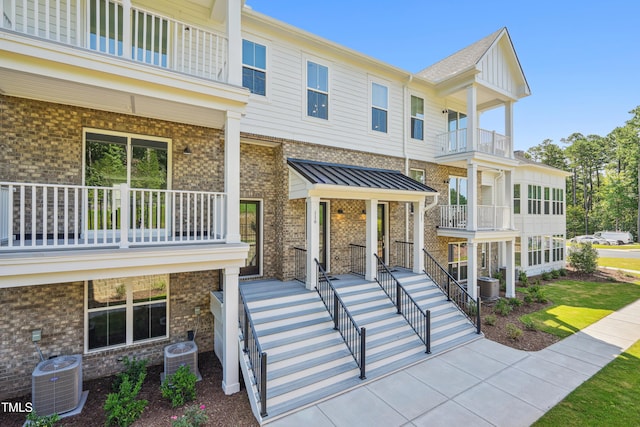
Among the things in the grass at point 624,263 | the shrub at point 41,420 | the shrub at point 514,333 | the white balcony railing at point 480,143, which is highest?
the white balcony railing at point 480,143

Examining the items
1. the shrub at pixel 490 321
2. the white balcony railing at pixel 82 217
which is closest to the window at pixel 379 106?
the white balcony railing at pixel 82 217

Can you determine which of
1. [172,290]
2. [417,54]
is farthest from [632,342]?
[417,54]

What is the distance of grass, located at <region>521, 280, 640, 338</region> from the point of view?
9766 mm

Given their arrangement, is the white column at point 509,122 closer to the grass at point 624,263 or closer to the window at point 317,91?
the window at point 317,91

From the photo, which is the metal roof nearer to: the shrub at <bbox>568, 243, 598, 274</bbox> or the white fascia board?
the white fascia board

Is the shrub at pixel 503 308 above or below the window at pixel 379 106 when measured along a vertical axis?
below

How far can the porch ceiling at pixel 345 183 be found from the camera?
26.3ft

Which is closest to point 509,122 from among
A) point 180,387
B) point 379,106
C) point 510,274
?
point 379,106

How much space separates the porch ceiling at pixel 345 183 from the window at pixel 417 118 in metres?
2.91

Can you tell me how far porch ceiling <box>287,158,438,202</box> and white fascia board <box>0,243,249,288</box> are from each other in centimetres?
294

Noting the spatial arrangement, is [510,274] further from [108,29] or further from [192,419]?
[108,29]

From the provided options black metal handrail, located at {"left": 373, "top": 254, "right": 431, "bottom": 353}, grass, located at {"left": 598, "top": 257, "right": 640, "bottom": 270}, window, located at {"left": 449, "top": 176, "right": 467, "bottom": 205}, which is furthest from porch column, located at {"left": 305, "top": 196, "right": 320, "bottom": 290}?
grass, located at {"left": 598, "top": 257, "right": 640, "bottom": 270}

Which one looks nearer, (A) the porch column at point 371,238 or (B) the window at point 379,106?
(A) the porch column at point 371,238

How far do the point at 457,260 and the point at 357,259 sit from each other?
613cm
